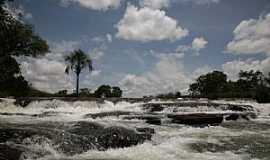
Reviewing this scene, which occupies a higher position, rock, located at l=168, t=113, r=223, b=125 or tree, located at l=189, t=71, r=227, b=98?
tree, located at l=189, t=71, r=227, b=98

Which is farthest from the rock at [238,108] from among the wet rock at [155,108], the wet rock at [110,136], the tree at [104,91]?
the tree at [104,91]

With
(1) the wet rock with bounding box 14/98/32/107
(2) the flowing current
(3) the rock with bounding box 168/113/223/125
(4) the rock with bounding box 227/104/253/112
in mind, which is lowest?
(2) the flowing current

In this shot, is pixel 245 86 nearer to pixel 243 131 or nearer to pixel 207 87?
pixel 207 87

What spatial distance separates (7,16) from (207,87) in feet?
208

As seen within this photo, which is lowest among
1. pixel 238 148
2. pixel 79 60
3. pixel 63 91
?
pixel 238 148

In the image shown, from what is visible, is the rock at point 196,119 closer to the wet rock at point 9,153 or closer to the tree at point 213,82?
the wet rock at point 9,153

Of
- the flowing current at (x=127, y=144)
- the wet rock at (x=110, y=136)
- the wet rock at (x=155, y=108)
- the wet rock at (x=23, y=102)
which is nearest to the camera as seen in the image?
the flowing current at (x=127, y=144)

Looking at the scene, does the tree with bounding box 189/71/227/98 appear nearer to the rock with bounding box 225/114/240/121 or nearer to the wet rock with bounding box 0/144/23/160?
the rock with bounding box 225/114/240/121

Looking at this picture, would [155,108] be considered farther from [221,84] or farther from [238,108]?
[221,84]

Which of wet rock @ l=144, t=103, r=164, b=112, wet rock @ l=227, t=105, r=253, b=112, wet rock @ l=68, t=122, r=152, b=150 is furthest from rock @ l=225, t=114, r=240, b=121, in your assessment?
wet rock @ l=68, t=122, r=152, b=150

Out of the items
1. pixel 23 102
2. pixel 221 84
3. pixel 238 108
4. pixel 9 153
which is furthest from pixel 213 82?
pixel 9 153

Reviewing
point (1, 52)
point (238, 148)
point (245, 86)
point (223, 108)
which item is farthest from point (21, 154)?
point (245, 86)

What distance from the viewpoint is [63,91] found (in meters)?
65.9

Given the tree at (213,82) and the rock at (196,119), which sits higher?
the tree at (213,82)
